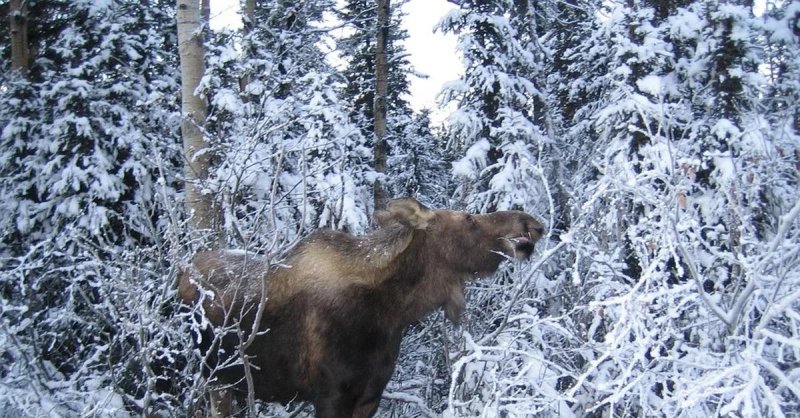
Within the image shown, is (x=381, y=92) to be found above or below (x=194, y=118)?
above

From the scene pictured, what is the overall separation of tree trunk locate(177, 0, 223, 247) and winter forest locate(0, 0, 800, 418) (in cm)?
2

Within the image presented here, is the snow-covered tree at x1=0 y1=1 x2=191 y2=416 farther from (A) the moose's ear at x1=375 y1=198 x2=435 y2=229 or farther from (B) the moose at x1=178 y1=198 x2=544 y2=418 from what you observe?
(A) the moose's ear at x1=375 y1=198 x2=435 y2=229

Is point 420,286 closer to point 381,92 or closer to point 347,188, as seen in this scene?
point 347,188

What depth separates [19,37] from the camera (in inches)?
362

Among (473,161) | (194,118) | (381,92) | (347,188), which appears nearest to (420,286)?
(194,118)

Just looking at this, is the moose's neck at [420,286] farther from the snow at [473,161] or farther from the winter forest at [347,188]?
the snow at [473,161]

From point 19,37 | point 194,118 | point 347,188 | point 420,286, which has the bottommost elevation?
point 420,286

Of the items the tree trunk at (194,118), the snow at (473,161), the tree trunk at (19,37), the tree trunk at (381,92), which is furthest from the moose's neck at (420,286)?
the tree trunk at (381,92)

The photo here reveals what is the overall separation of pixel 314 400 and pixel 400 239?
5.01 ft

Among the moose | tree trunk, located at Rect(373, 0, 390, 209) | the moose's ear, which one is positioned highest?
tree trunk, located at Rect(373, 0, 390, 209)

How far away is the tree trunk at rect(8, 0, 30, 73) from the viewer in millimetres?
9141

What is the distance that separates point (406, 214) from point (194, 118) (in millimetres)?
3049

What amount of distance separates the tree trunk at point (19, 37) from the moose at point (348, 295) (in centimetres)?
590

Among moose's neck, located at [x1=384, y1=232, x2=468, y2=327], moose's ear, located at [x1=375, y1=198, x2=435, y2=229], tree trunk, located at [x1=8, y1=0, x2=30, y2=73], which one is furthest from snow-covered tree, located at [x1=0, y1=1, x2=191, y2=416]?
moose's neck, located at [x1=384, y1=232, x2=468, y2=327]
